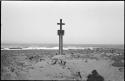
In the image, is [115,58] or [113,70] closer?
[113,70]

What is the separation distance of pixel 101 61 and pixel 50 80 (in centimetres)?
778

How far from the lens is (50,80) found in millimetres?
17156

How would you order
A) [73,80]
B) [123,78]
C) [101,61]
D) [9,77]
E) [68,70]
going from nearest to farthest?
[9,77] → [73,80] → [123,78] → [68,70] → [101,61]

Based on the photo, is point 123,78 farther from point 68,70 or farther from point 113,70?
point 68,70

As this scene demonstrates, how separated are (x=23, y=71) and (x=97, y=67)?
791 centimetres

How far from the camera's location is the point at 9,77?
1627cm

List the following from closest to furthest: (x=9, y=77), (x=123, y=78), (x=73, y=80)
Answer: (x=9, y=77)
(x=73, y=80)
(x=123, y=78)

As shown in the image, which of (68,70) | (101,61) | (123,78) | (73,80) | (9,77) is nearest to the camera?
(9,77)

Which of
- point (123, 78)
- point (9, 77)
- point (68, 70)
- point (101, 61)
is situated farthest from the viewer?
point (101, 61)

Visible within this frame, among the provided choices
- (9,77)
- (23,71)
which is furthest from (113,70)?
(9,77)

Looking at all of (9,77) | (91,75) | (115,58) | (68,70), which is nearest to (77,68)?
(68,70)

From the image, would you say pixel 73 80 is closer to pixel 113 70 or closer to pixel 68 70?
pixel 68 70

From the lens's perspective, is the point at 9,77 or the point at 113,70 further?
the point at 113,70

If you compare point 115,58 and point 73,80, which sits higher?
point 115,58
